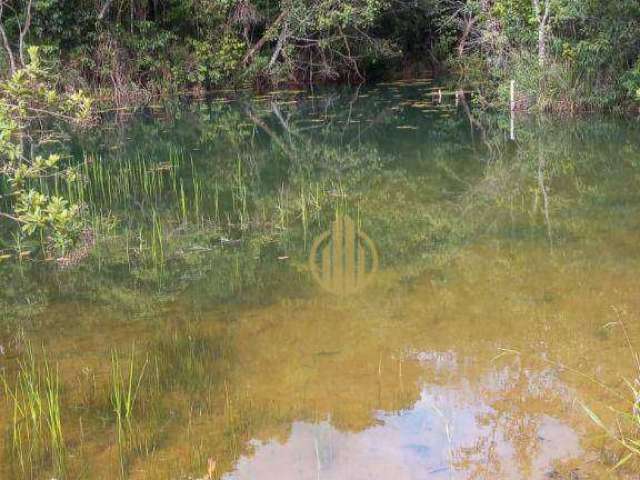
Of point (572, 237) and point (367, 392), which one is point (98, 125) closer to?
point (572, 237)

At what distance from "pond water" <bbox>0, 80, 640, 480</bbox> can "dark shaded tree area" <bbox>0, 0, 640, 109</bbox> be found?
14.5 feet

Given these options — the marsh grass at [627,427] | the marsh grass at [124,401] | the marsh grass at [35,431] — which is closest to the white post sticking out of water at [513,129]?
the marsh grass at [627,427]

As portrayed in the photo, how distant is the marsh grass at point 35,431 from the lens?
10.2 ft

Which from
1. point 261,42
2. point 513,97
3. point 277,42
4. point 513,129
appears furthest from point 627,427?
point 277,42

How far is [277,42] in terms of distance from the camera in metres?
20.3

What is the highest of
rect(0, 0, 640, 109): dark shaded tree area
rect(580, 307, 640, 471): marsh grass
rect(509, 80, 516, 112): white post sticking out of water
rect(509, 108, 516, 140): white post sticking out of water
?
rect(0, 0, 640, 109): dark shaded tree area

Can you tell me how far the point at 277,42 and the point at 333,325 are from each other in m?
16.8

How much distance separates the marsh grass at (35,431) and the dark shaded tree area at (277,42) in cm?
1107

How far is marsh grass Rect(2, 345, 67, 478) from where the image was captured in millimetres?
3115

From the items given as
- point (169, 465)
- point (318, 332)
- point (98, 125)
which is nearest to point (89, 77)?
point (98, 125)

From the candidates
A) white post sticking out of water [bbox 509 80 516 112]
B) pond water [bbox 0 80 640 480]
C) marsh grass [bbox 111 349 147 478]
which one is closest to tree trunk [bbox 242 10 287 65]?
white post sticking out of water [bbox 509 80 516 112]

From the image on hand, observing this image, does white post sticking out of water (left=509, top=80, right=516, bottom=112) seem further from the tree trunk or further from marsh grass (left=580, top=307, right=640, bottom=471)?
marsh grass (left=580, top=307, right=640, bottom=471)

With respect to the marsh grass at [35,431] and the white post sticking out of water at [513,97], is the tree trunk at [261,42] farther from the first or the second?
the marsh grass at [35,431]

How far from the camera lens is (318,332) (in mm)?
4477
